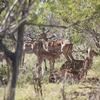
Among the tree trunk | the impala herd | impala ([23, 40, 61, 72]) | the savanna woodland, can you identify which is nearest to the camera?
the savanna woodland

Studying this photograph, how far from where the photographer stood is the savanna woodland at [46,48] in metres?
3.94

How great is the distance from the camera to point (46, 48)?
12766 mm

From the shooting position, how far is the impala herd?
8469 mm

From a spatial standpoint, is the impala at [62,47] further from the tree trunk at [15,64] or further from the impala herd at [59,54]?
the tree trunk at [15,64]

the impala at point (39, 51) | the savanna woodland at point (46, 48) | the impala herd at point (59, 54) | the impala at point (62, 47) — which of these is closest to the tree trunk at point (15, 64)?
the savanna woodland at point (46, 48)

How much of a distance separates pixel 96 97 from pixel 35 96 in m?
1.15

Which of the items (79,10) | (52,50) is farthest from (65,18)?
(52,50)

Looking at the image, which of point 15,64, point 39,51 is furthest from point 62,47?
point 15,64

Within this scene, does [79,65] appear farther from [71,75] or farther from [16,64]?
[16,64]

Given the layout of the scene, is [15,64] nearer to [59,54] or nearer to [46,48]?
[59,54]

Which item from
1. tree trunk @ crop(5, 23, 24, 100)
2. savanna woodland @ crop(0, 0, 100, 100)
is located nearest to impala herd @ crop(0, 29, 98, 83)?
savanna woodland @ crop(0, 0, 100, 100)

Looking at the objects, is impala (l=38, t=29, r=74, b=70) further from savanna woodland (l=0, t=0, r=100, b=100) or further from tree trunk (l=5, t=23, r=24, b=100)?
tree trunk (l=5, t=23, r=24, b=100)

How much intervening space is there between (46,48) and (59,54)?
129 centimetres

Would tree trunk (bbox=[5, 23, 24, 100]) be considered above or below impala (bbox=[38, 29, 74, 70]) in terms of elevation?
below
